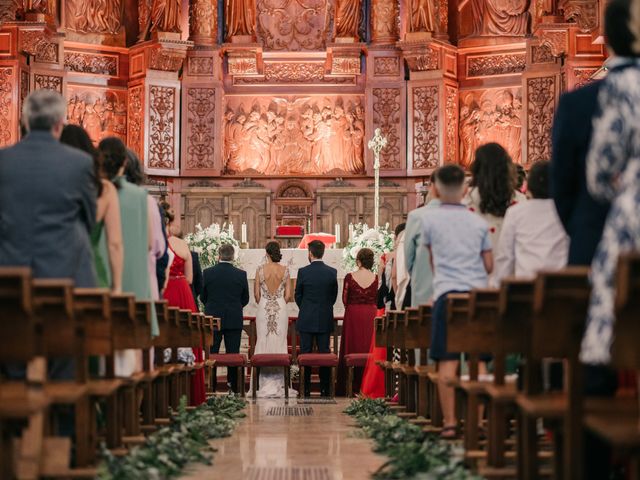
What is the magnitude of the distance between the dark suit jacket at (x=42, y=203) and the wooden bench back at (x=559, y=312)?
224 centimetres

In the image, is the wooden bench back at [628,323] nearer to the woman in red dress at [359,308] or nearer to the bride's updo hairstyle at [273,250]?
the woman in red dress at [359,308]

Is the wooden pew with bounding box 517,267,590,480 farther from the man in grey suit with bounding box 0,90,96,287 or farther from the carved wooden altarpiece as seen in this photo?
the carved wooden altarpiece

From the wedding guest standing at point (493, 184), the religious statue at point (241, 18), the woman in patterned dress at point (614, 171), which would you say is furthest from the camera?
the religious statue at point (241, 18)

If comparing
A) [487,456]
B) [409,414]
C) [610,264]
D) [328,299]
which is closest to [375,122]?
[328,299]

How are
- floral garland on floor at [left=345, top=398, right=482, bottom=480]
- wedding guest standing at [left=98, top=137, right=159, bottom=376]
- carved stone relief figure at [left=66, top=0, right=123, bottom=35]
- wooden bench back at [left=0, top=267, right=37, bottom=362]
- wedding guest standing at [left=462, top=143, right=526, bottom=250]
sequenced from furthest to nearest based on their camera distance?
carved stone relief figure at [left=66, top=0, right=123, bottom=35]
wedding guest standing at [left=462, top=143, right=526, bottom=250]
wedding guest standing at [left=98, top=137, right=159, bottom=376]
floral garland on floor at [left=345, top=398, right=482, bottom=480]
wooden bench back at [left=0, top=267, right=37, bottom=362]

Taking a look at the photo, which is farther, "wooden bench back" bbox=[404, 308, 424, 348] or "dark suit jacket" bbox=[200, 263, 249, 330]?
"dark suit jacket" bbox=[200, 263, 249, 330]

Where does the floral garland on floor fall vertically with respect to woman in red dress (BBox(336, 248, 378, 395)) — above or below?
below

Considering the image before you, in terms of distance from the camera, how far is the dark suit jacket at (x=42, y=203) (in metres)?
5.20

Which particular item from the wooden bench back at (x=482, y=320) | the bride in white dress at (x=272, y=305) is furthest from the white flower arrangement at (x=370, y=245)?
the wooden bench back at (x=482, y=320)

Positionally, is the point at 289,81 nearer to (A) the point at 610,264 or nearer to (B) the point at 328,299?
(B) the point at 328,299

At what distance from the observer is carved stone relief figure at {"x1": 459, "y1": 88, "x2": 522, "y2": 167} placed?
18250 millimetres

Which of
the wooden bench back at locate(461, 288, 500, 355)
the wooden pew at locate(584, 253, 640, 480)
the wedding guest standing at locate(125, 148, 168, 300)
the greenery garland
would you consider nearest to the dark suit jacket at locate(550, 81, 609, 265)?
the wooden pew at locate(584, 253, 640, 480)

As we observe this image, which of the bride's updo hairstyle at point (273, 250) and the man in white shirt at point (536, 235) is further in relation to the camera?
the bride's updo hairstyle at point (273, 250)

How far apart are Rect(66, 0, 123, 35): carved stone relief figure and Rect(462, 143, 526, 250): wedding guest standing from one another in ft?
41.2
